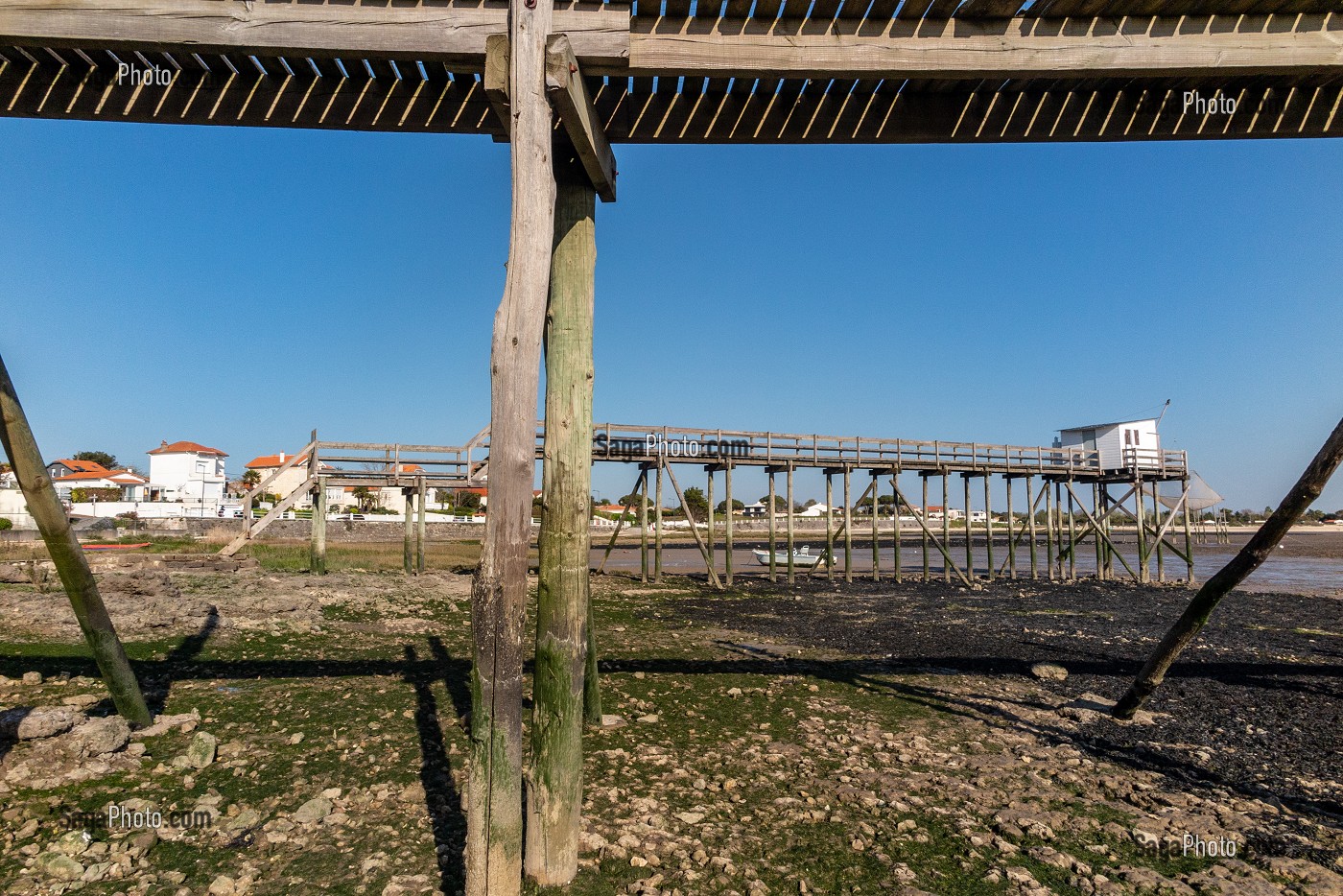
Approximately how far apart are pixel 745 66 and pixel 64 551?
5411mm

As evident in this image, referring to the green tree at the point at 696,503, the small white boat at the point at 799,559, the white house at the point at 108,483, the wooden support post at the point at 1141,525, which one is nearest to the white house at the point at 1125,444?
the wooden support post at the point at 1141,525

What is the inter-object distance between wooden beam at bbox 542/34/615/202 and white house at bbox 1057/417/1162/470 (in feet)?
101

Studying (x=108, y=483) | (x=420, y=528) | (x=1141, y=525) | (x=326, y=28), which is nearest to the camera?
(x=326, y=28)

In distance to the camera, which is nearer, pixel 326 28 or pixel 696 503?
pixel 326 28

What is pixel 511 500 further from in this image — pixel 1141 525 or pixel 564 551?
pixel 1141 525

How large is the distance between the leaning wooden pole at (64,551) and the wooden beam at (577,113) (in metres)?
3.95

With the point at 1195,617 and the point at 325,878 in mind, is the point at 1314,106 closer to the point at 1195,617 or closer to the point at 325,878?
the point at 1195,617

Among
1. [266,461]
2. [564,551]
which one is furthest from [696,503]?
[564,551]

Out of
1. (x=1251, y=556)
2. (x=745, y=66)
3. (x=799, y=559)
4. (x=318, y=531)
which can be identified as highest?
(x=745, y=66)

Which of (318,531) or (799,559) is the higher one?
(318,531)

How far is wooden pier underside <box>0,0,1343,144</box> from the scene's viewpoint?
3.45 meters

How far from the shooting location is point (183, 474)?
7150cm

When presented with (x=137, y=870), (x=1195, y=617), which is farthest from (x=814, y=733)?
(x=137, y=870)

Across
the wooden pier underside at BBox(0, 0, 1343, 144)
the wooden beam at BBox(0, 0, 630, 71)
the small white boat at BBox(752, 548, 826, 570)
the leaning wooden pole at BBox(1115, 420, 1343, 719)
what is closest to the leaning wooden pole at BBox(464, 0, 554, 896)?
the wooden beam at BBox(0, 0, 630, 71)
